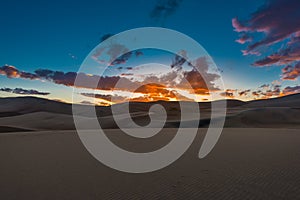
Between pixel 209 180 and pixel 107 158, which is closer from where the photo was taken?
pixel 209 180

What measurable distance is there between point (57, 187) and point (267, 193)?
4.34 metres

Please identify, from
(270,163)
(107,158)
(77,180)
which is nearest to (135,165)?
(107,158)

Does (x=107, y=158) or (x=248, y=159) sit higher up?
→ (x=107, y=158)

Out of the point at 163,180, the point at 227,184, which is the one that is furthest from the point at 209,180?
the point at 163,180

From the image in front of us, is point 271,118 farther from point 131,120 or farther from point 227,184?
point 227,184

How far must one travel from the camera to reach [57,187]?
434 centimetres

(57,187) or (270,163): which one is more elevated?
(57,187)

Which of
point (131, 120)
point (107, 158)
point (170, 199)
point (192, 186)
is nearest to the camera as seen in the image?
point (170, 199)

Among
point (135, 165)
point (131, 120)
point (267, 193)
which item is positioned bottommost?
point (267, 193)

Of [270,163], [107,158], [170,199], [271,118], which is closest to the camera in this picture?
[170,199]

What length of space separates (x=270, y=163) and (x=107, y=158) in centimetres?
502

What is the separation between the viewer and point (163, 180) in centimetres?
471

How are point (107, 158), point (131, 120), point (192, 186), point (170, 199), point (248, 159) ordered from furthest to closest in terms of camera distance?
1. point (131, 120)
2. point (107, 158)
3. point (248, 159)
4. point (192, 186)
5. point (170, 199)

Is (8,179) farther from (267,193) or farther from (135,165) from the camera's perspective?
(267,193)
